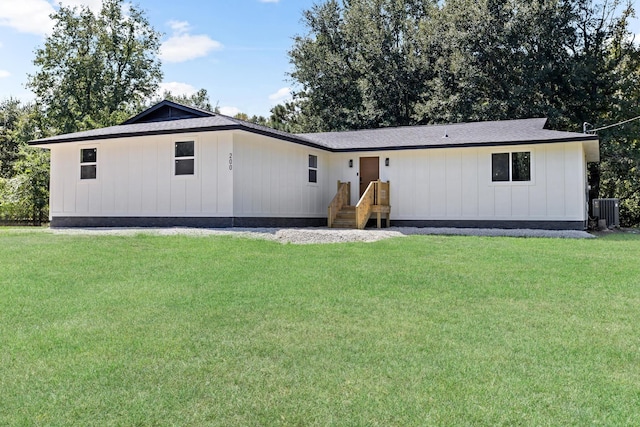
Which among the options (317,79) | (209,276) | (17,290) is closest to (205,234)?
(209,276)

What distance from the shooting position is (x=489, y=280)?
5582 mm

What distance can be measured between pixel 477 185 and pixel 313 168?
16.2 feet

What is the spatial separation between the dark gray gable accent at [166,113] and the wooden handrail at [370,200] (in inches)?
199

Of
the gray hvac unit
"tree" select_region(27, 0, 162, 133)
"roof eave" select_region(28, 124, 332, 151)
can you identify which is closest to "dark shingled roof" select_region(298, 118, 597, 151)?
"roof eave" select_region(28, 124, 332, 151)

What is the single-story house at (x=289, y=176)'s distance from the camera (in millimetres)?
12672

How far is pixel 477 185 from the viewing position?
1398 centimetres

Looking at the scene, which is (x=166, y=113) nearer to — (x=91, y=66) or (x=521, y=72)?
(x=521, y=72)

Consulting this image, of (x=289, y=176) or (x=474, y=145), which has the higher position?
(x=474, y=145)

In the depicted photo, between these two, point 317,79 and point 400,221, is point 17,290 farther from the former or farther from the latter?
point 317,79

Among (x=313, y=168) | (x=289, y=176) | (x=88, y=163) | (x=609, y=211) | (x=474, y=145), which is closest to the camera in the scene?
(x=474, y=145)

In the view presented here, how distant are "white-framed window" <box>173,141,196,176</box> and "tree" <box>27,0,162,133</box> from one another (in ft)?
50.9

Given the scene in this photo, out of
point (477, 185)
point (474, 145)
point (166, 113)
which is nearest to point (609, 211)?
point (477, 185)

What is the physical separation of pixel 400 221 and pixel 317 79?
14.9m

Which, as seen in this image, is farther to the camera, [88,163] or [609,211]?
[609,211]
